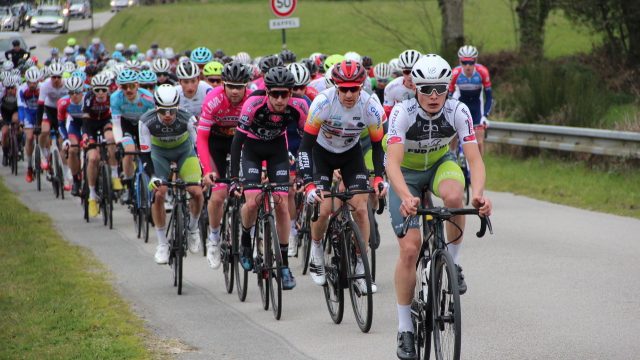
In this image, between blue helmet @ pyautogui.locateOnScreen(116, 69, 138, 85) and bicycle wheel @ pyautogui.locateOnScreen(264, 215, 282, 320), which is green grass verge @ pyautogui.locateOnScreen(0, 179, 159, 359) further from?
blue helmet @ pyautogui.locateOnScreen(116, 69, 138, 85)

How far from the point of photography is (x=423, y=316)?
711cm

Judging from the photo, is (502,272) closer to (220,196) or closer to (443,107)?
(220,196)

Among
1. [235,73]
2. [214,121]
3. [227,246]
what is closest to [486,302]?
[227,246]

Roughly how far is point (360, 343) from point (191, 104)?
6.40 metres

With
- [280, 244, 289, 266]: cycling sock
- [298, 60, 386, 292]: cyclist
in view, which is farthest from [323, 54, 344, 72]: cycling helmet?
[280, 244, 289, 266]: cycling sock

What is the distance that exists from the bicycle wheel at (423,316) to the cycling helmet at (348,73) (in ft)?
7.67

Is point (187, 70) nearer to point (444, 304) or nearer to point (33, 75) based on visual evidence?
point (444, 304)

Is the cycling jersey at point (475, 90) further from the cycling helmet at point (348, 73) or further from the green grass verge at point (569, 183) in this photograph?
the cycling helmet at point (348, 73)

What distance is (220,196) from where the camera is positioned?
36.3ft

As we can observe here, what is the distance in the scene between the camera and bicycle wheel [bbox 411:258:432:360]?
7.01m

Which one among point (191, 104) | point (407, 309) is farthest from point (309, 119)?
point (191, 104)

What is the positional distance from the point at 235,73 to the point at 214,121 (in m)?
0.69

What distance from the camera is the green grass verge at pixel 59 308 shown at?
8375 mm

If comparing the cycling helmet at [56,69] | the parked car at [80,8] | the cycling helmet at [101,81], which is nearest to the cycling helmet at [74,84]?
the cycling helmet at [101,81]
